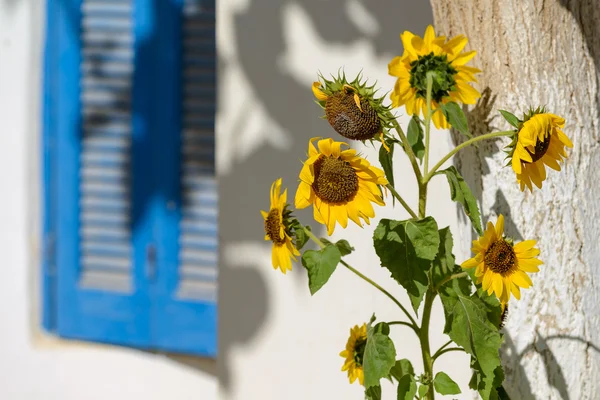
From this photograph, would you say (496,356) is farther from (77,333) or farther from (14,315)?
(14,315)

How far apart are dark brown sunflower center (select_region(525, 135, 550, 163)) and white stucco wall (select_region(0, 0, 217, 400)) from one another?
2359 mm

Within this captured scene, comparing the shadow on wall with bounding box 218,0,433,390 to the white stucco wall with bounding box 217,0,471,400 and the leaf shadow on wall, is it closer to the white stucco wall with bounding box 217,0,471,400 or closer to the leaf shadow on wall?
the white stucco wall with bounding box 217,0,471,400

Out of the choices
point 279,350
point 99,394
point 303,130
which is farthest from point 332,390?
point 99,394

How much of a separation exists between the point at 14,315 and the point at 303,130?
61.5 inches

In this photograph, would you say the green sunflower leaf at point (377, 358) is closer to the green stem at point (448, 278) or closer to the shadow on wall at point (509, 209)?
the green stem at point (448, 278)

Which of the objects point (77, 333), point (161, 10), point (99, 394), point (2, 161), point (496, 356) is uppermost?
point (161, 10)

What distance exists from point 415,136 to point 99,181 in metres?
1.94

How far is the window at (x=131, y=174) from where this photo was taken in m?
3.47

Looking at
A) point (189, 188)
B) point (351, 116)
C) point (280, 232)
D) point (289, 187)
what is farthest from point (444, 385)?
point (189, 188)

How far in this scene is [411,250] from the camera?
5.81ft

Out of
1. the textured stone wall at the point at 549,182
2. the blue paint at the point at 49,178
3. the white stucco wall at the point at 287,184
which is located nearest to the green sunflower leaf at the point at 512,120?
the textured stone wall at the point at 549,182

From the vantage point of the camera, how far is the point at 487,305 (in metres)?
1.85

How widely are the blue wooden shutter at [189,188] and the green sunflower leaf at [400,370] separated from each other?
4.73ft

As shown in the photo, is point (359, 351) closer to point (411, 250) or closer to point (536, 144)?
point (411, 250)
